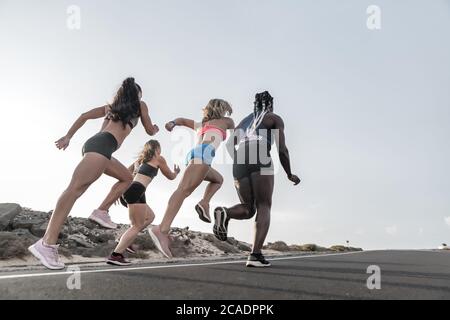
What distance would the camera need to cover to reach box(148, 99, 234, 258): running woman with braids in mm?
5388

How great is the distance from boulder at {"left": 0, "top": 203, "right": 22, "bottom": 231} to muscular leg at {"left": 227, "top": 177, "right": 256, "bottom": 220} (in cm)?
1139

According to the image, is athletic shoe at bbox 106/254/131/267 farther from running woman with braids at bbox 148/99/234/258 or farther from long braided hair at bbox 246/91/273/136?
long braided hair at bbox 246/91/273/136

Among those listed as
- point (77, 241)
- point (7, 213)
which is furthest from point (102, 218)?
Answer: point (7, 213)

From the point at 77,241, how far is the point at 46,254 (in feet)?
31.6

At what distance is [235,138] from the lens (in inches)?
238

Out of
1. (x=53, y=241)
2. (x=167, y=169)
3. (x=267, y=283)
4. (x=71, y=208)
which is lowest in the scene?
(x=267, y=283)

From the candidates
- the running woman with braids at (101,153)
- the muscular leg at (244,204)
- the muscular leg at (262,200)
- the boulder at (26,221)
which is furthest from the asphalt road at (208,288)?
the boulder at (26,221)

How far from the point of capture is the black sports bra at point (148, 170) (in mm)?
7027

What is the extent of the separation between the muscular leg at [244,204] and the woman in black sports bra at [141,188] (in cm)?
143

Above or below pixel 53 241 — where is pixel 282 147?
above
